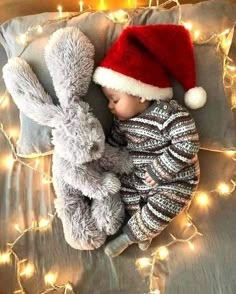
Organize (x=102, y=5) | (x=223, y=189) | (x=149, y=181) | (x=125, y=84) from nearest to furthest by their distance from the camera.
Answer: (x=125, y=84), (x=149, y=181), (x=223, y=189), (x=102, y=5)

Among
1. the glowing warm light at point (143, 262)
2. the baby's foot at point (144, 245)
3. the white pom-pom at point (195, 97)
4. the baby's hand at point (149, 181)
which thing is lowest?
the glowing warm light at point (143, 262)

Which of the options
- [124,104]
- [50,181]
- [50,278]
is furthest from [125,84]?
[50,278]

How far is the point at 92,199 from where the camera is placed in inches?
48.1

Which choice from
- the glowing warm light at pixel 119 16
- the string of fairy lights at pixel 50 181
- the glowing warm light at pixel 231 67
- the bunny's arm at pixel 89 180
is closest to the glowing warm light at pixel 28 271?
the string of fairy lights at pixel 50 181

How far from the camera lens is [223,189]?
128 centimetres

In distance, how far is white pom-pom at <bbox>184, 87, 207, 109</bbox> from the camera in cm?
115

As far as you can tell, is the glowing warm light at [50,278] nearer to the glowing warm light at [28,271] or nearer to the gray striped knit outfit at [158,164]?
the glowing warm light at [28,271]

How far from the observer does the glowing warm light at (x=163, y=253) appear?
3.89ft

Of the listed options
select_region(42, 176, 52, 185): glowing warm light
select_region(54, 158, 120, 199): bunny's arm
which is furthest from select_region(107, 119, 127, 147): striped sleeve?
select_region(42, 176, 52, 185): glowing warm light

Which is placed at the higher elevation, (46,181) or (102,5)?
(102,5)

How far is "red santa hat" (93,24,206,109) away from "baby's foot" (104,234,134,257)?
0.40 metres

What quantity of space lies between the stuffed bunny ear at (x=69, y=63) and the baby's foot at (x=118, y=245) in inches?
15.7

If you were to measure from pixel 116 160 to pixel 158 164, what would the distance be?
5.2 inches

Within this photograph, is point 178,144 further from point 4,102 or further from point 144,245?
point 4,102
